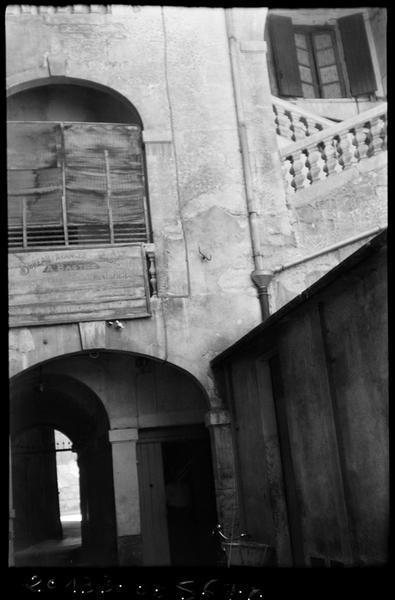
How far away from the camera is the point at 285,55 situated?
1611 cm

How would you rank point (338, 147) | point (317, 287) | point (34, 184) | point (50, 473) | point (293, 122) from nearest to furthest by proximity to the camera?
point (317, 287) < point (34, 184) < point (338, 147) < point (293, 122) < point (50, 473)

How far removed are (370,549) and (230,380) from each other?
157 inches

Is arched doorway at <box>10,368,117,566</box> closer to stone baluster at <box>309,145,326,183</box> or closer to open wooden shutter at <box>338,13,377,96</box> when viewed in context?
stone baluster at <box>309,145,326,183</box>

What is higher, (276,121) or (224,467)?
(276,121)

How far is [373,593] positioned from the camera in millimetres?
6090

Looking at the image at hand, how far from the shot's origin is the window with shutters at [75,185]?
10891mm

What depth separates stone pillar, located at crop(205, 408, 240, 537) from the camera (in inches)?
410

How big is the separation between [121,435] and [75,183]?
3.96m

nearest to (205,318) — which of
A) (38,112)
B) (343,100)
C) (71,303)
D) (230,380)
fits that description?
(230,380)

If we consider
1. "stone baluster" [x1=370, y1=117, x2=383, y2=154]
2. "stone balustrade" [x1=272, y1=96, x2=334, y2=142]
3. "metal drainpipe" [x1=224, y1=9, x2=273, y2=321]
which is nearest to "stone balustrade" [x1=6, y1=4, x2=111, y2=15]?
"metal drainpipe" [x1=224, y1=9, x2=273, y2=321]

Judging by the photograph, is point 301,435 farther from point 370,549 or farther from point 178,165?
point 178,165

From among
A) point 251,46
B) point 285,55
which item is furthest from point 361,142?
point 285,55

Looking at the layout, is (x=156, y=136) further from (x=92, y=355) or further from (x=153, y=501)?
(x=153, y=501)

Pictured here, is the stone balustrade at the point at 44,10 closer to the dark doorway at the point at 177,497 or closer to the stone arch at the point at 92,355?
the stone arch at the point at 92,355
